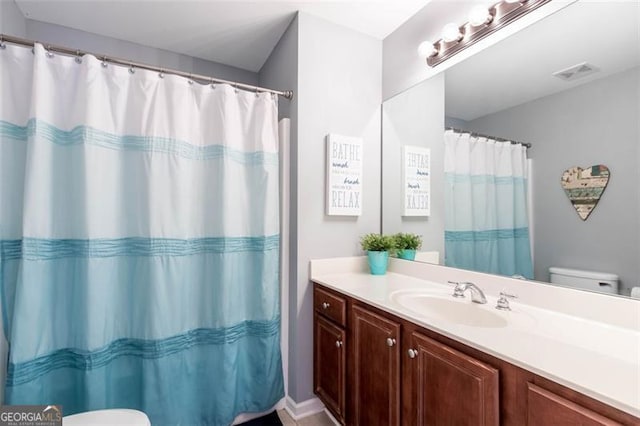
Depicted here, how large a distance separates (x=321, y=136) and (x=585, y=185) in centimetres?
129

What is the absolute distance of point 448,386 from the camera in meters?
0.92

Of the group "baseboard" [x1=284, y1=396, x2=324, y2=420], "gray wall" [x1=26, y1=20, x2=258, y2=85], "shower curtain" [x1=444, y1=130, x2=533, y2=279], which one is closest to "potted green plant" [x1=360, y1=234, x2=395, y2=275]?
"shower curtain" [x1=444, y1=130, x2=533, y2=279]

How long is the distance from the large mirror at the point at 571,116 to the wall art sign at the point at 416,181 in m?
0.30

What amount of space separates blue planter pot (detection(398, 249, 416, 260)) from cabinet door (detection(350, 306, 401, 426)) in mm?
616

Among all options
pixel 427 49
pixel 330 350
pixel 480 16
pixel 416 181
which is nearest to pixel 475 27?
pixel 480 16

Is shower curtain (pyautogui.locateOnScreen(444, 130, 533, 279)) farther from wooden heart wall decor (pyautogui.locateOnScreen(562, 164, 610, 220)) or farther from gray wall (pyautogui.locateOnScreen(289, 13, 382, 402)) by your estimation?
gray wall (pyautogui.locateOnScreen(289, 13, 382, 402))

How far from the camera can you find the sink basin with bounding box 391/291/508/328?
1.15 m

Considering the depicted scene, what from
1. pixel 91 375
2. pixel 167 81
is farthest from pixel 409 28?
pixel 91 375

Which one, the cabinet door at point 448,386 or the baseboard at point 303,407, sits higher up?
the cabinet door at point 448,386

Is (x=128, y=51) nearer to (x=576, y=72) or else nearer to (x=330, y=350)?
(x=330, y=350)

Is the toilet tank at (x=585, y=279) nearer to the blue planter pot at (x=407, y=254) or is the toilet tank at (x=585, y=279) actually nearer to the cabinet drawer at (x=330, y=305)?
the blue planter pot at (x=407, y=254)

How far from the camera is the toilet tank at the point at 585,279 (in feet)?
3.25

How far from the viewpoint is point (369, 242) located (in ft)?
6.00

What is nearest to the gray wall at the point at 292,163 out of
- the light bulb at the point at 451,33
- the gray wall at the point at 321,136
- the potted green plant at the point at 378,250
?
the gray wall at the point at 321,136
